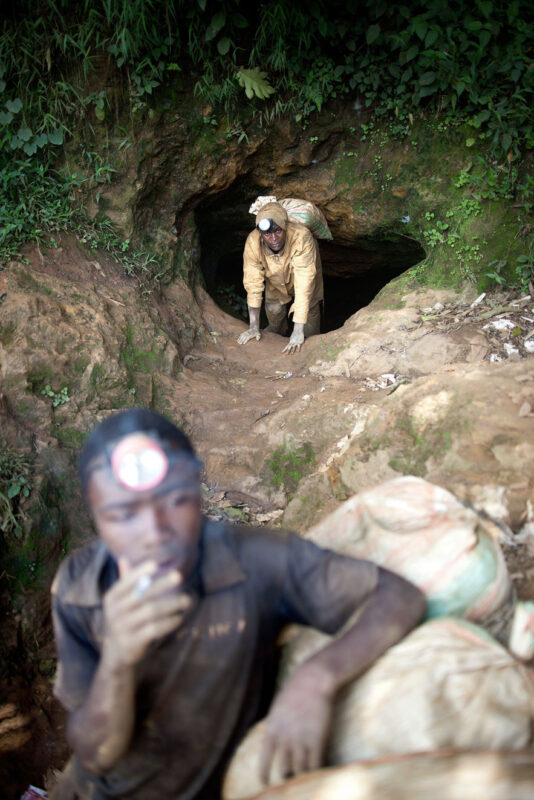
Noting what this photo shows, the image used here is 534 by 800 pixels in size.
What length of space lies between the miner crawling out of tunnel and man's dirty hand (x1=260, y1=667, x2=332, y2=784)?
4.38 meters

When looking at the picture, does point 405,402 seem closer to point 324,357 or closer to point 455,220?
point 324,357

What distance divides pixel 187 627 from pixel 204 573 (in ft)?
0.44

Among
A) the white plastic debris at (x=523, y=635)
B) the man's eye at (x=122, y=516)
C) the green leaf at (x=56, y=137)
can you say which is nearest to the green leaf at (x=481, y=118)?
the green leaf at (x=56, y=137)

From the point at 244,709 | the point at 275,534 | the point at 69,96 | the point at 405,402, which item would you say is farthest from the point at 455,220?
the point at 244,709

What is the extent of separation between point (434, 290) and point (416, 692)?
4.19 m

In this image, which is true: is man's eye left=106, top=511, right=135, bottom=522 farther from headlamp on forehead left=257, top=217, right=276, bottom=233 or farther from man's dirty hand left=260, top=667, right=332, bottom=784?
headlamp on forehead left=257, top=217, right=276, bottom=233

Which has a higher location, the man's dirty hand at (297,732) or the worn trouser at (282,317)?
the worn trouser at (282,317)

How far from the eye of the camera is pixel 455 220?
493 centimetres

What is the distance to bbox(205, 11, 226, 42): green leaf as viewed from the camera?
433 cm

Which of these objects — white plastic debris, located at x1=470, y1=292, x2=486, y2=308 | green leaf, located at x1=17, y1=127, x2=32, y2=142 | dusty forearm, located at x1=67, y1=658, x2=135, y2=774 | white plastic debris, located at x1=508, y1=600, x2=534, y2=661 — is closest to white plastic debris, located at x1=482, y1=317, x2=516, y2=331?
white plastic debris, located at x1=470, y1=292, x2=486, y2=308

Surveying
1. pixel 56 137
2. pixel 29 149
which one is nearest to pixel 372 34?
pixel 56 137

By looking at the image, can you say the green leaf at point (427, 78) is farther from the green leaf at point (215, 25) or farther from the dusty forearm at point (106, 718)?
the dusty forearm at point (106, 718)

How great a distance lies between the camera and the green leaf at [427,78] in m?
4.52

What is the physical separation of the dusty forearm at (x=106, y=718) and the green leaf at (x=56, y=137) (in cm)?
444
